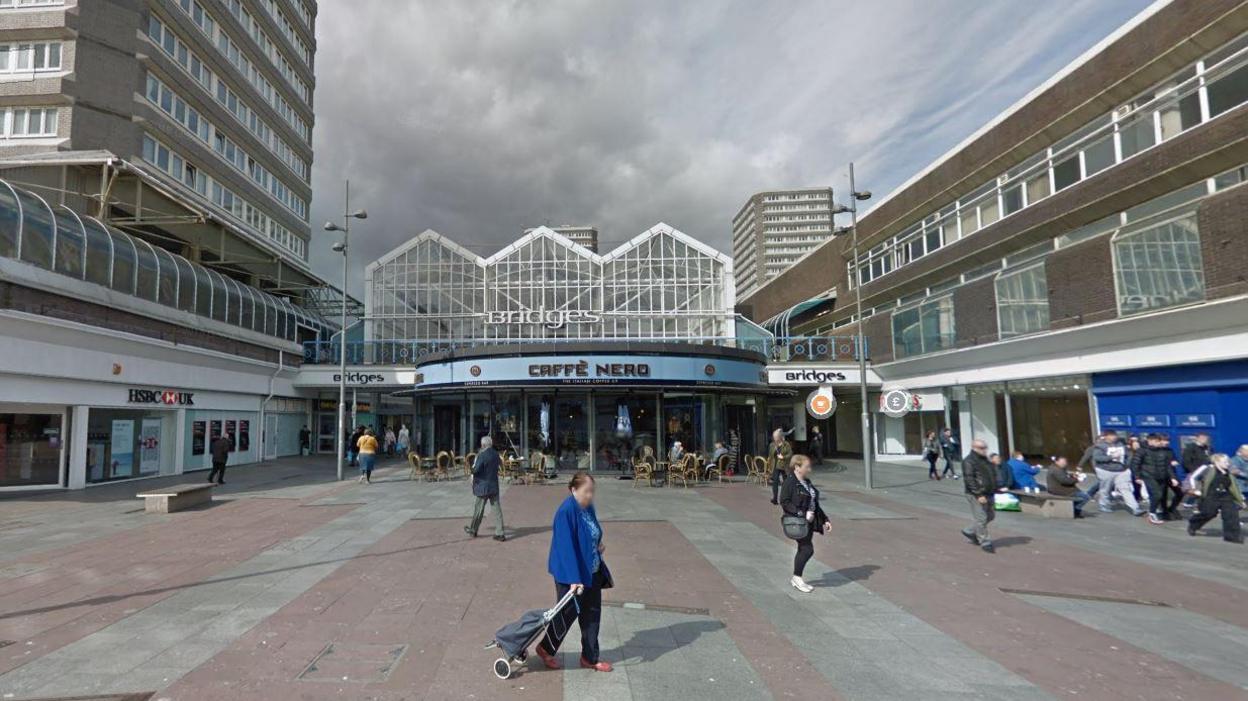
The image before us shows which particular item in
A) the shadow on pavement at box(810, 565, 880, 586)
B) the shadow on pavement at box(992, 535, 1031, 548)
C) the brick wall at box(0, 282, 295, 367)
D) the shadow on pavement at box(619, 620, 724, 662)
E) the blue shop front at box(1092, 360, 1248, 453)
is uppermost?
the brick wall at box(0, 282, 295, 367)

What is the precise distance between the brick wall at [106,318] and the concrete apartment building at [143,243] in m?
0.06

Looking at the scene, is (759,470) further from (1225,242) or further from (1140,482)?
(1225,242)

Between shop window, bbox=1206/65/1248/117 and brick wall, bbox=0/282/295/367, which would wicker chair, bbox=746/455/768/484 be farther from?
brick wall, bbox=0/282/295/367

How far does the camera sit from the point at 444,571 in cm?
836

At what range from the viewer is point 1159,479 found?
40.9 feet

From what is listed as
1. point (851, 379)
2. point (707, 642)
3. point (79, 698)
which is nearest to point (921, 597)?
point (707, 642)

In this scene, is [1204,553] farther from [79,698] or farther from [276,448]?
[276,448]

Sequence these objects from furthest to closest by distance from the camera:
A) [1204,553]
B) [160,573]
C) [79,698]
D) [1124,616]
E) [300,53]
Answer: [300,53], [1204,553], [160,573], [1124,616], [79,698]

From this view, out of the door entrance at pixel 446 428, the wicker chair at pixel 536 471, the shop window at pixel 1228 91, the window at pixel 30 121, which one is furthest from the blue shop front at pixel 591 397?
the window at pixel 30 121

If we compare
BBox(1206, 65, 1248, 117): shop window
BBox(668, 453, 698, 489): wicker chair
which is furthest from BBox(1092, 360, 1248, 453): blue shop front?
BBox(668, 453, 698, 489): wicker chair

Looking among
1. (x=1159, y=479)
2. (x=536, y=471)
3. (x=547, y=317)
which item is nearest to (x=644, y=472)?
(x=536, y=471)

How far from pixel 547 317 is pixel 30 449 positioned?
850 inches

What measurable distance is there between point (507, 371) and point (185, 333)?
12942mm

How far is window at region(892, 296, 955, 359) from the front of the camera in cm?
2556
